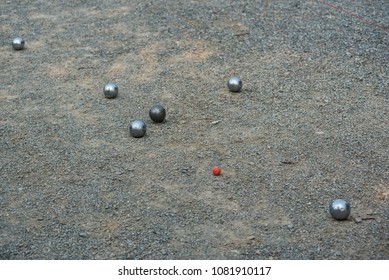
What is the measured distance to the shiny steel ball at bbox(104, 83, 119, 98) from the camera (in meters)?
9.59

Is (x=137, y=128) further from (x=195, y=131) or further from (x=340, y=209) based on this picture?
(x=340, y=209)

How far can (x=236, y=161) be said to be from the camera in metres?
7.88

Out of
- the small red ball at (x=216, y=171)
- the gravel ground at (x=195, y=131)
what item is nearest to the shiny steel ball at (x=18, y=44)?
the gravel ground at (x=195, y=131)

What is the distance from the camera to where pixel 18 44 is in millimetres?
11422

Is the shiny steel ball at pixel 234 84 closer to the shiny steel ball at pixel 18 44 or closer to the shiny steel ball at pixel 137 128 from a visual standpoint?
the shiny steel ball at pixel 137 128

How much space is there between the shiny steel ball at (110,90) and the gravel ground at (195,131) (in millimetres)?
146

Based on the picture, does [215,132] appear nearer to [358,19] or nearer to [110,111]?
[110,111]

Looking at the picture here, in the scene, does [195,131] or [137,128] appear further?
[195,131]

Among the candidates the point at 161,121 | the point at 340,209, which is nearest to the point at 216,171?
the point at 340,209

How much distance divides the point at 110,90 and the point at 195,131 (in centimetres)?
156

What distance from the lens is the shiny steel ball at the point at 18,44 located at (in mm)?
11414

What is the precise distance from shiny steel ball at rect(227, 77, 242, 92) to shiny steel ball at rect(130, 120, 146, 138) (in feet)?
5.54

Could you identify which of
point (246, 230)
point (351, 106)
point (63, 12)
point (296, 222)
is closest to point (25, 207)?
point (246, 230)

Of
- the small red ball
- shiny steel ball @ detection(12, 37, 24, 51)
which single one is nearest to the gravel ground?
the small red ball
